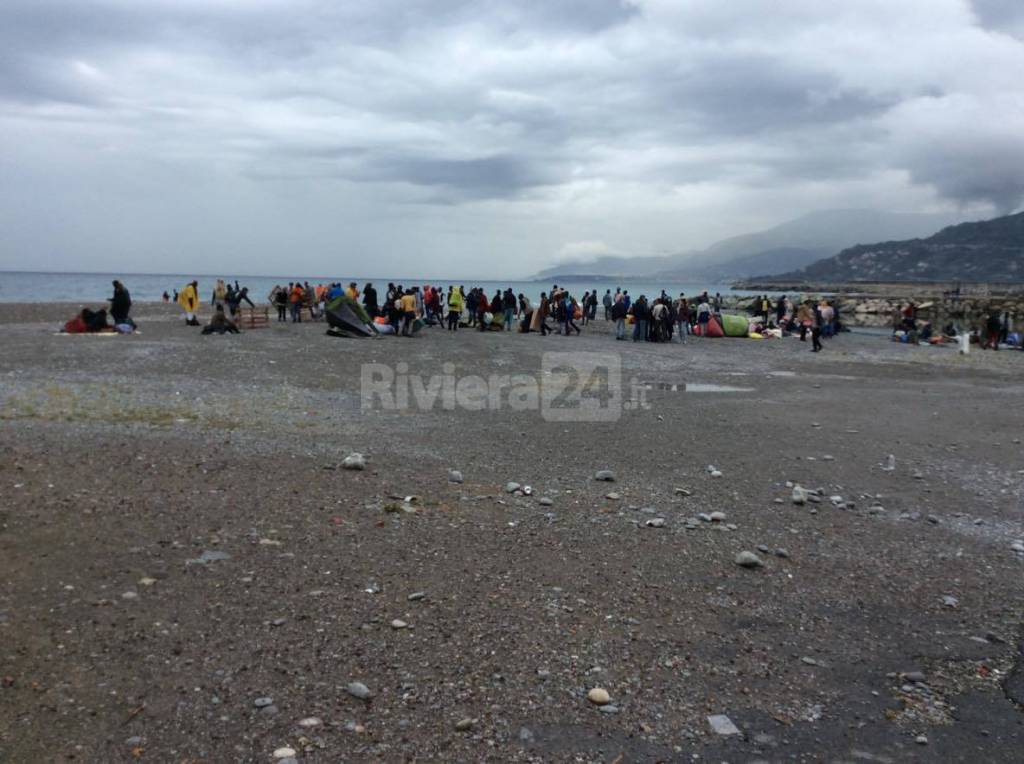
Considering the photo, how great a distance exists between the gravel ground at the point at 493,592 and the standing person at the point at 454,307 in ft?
62.4

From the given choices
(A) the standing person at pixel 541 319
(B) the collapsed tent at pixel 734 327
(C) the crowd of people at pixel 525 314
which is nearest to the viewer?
(C) the crowd of people at pixel 525 314

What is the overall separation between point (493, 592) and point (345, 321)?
20465 mm

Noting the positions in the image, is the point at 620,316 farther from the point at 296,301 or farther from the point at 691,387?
the point at 691,387

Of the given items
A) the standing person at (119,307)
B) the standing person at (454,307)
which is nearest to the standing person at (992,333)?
the standing person at (454,307)

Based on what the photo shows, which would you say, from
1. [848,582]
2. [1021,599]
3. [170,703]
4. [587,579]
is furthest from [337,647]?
[1021,599]

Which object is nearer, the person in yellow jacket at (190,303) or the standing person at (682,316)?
the person in yellow jacket at (190,303)

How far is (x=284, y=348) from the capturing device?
67.7 ft

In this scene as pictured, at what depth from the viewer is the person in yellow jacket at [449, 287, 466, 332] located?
Answer: 30.2 m

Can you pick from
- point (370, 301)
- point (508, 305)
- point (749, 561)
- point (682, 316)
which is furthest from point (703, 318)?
point (749, 561)

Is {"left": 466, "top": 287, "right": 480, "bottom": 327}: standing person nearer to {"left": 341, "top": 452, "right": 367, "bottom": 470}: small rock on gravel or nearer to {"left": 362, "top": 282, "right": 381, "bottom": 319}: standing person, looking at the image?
{"left": 362, "top": 282, "right": 381, "bottom": 319}: standing person

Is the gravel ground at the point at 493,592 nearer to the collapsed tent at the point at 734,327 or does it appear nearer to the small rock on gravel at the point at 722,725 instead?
the small rock on gravel at the point at 722,725

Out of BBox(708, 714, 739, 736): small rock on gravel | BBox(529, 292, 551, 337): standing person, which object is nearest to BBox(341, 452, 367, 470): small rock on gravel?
BBox(708, 714, 739, 736): small rock on gravel

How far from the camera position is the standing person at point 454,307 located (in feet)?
98.9

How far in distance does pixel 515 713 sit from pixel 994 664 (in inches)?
117
